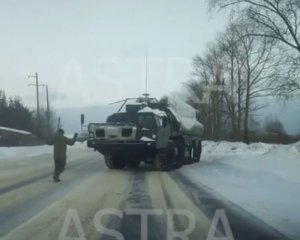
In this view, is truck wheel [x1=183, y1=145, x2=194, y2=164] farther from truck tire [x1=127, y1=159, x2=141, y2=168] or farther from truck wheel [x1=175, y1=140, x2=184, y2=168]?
truck tire [x1=127, y1=159, x2=141, y2=168]

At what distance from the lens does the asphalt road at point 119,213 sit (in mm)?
8984

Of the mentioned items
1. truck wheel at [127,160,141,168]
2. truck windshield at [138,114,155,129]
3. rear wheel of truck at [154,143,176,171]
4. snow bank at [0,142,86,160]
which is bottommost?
snow bank at [0,142,86,160]

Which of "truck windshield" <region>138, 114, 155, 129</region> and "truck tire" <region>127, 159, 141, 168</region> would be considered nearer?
"truck windshield" <region>138, 114, 155, 129</region>

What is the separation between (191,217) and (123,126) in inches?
534

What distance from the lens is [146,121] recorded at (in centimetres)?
2448

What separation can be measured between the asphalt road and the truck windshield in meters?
6.71

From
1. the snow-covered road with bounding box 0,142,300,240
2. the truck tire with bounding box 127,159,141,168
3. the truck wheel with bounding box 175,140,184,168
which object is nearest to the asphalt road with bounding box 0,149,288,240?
the snow-covered road with bounding box 0,142,300,240

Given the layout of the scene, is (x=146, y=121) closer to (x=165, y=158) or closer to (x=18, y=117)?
(x=165, y=158)

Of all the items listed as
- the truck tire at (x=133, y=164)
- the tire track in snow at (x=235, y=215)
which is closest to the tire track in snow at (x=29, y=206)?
the tire track in snow at (x=235, y=215)

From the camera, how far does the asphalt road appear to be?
354 inches

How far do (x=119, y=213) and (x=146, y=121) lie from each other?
13.5 m

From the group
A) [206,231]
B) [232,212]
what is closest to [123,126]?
[232,212]

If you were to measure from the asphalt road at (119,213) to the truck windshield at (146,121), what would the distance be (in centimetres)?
671

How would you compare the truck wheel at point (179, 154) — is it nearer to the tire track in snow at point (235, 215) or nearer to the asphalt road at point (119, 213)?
the asphalt road at point (119, 213)
